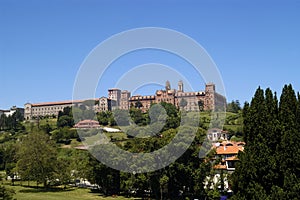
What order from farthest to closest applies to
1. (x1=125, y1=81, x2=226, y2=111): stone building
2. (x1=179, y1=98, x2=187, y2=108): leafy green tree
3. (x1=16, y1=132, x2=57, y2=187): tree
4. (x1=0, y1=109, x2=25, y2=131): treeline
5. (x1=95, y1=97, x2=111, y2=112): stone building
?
(x1=95, y1=97, x2=111, y2=112): stone building < (x1=0, y1=109, x2=25, y2=131): treeline < (x1=179, y1=98, x2=187, y2=108): leafy green tree < (x1=125, y1=81, x2=226, y2=111): stone building < (x1=16, y1=132, x2=57, y2=187): tree

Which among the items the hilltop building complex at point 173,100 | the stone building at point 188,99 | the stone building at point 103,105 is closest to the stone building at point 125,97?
the hilltop building complex at point 173,100

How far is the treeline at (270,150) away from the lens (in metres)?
13.3

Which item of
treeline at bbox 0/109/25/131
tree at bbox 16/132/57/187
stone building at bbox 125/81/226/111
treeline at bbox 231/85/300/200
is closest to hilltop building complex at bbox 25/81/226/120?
stone building at bbox 125/81/226/111

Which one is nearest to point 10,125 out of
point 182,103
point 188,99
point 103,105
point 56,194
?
point 103,105

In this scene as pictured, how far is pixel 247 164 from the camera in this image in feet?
45.9

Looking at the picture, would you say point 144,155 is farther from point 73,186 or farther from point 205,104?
point 205,104

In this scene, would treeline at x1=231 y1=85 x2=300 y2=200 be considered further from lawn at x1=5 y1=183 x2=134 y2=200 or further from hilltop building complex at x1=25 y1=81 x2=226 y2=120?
hilltop building complex at x1=25 y1=81 x2=226 y2=120

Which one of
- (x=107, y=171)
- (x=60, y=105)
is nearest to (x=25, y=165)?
(x=107, y=171)

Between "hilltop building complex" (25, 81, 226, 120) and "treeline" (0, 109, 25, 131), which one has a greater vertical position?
"hilltop building complex" (25, 81, 226, 120)

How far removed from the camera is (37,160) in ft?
114

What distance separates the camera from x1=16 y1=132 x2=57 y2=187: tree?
34.8 m

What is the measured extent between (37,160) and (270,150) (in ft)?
83.5

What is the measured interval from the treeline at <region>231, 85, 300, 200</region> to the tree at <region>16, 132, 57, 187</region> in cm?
2362

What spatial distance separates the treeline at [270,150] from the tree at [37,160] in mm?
23618
